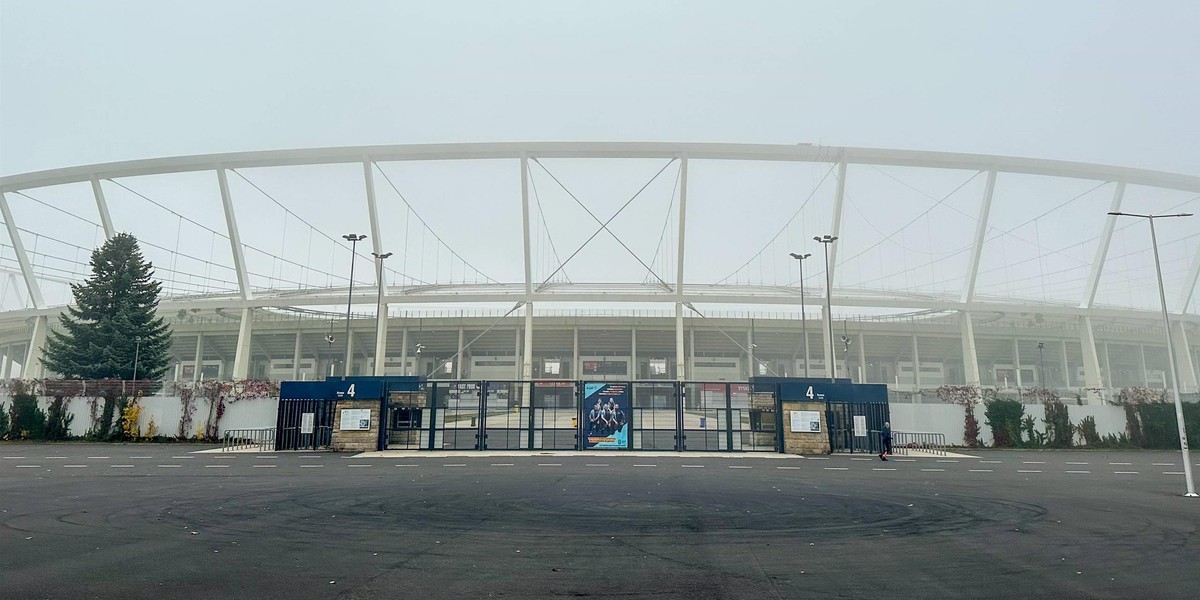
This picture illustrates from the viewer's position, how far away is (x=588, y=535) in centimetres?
917

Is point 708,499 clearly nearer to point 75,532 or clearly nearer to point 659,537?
point 659,537

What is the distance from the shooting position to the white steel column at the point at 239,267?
4097 centimetres

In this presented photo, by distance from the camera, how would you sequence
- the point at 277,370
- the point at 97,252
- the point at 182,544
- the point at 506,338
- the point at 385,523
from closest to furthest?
the point at 182,544, the point at 385,523, the point at 97,252, the point at 506,338, the point at 277,370

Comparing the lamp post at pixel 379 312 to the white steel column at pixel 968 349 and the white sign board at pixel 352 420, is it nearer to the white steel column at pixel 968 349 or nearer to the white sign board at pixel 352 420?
the white sign board at pixel 352 420

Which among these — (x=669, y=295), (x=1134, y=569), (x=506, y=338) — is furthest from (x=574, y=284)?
(x=1134, y=569)

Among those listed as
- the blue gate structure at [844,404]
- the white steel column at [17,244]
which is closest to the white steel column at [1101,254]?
the blue gate structure at [844,404]

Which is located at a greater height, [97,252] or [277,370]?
[97,252]

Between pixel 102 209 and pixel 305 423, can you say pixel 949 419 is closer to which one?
pixel 305 423

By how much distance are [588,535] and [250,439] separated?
25796mm

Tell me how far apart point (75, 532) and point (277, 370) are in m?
75.5

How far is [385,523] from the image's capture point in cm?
1002

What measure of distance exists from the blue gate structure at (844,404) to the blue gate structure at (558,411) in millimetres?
41

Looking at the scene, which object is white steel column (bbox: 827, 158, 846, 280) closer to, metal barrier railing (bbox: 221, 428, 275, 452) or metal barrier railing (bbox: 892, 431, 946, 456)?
metal barrier railing (bbox: 892, 431, 946, 456)

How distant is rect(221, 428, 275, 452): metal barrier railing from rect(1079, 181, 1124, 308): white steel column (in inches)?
1924
